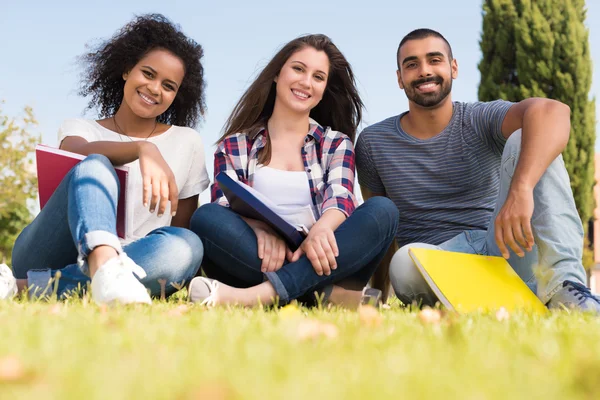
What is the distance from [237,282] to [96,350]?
6.62ft

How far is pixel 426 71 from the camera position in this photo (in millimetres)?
3848

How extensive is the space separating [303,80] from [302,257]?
1336mm

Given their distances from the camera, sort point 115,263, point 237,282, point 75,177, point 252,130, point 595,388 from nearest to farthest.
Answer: point 595,388
point 115,263
point 75,177
point 237,282
point 252,130

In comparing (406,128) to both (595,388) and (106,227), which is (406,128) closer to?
(106,227)

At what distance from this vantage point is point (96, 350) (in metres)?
1.27

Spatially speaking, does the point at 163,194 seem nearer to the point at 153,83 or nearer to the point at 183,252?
the point at 183,252

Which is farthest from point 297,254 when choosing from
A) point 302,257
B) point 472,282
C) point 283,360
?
point 283,360

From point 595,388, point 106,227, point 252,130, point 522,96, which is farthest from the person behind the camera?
point 522,96

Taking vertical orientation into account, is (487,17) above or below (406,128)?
above

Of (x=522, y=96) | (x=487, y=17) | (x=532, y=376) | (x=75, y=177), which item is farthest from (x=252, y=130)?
(x=487, y=17)

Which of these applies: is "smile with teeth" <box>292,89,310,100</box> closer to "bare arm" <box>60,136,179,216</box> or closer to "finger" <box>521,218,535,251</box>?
"bare arm" <box>60,136,179,216</box>

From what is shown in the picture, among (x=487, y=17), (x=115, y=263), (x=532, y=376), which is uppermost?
(x=487, y=17)

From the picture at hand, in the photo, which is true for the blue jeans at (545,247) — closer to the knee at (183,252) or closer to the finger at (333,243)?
the finger at (333,243)

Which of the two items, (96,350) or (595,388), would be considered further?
(96,350)
